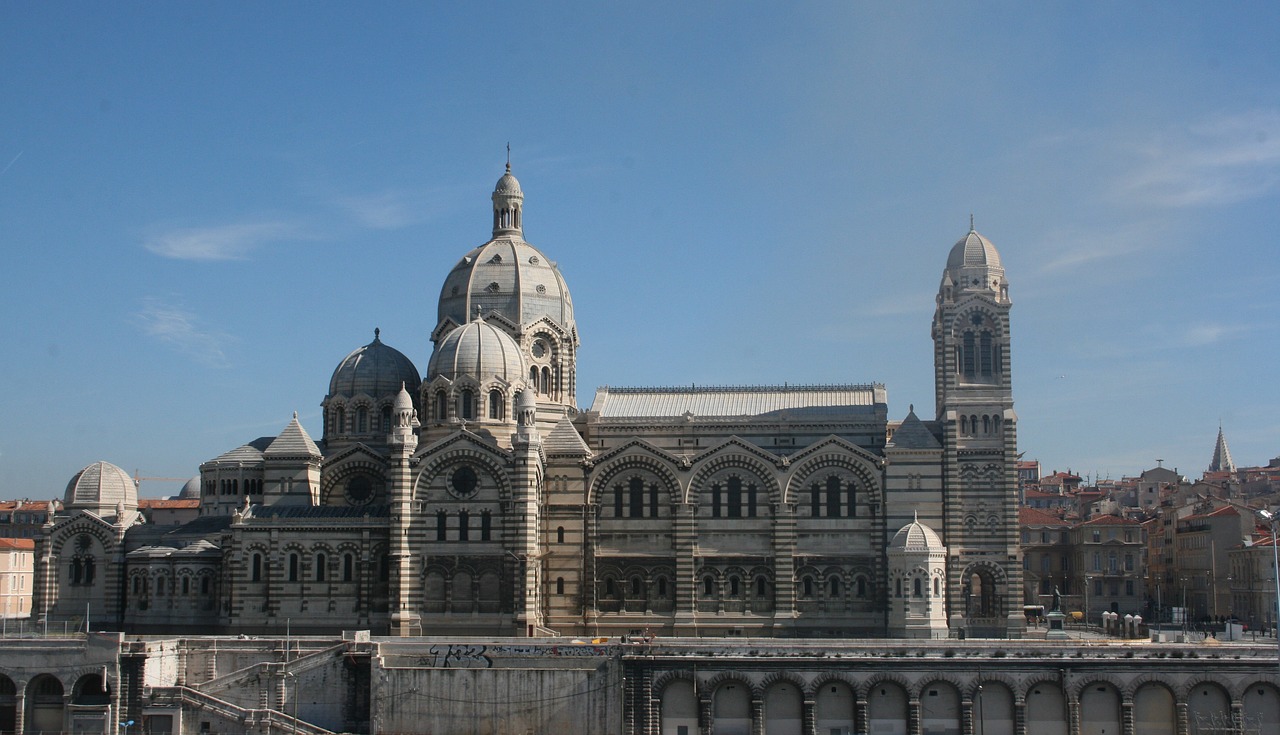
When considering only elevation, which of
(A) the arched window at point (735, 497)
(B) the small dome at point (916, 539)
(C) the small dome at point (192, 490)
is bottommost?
(B) the small dome at point (916, 539)

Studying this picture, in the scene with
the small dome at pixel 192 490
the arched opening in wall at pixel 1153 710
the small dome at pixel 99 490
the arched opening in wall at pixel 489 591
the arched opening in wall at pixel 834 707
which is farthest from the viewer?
the small dome at pixel 192 490

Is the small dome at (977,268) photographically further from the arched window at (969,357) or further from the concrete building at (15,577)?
the concrete building at (15,577)

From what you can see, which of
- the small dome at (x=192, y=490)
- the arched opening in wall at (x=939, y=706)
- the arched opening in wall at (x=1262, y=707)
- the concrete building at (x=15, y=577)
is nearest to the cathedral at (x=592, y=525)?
the arched opening in wall at (x=939, y=706)

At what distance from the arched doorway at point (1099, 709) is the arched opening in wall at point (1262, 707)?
5.09m

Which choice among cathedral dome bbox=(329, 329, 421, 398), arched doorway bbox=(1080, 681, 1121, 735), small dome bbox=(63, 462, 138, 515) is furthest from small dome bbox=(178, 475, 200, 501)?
arched doorway bbox=(1080, 681, 1121, 735)

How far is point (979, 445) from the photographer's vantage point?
78.1 metres

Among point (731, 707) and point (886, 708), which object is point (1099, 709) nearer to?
point (886, 708)

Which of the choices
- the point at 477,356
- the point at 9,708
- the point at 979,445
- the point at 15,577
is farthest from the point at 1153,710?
the point at 15,577

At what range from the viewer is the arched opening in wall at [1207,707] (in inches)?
2457

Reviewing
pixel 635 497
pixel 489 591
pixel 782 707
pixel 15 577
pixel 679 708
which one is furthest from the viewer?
pixel 15 577

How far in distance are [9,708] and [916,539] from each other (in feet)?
138

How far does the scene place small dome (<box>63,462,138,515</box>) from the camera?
8250 cm

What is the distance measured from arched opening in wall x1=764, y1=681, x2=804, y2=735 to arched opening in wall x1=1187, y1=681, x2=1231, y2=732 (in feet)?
51.8

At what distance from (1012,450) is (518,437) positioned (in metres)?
24.9
